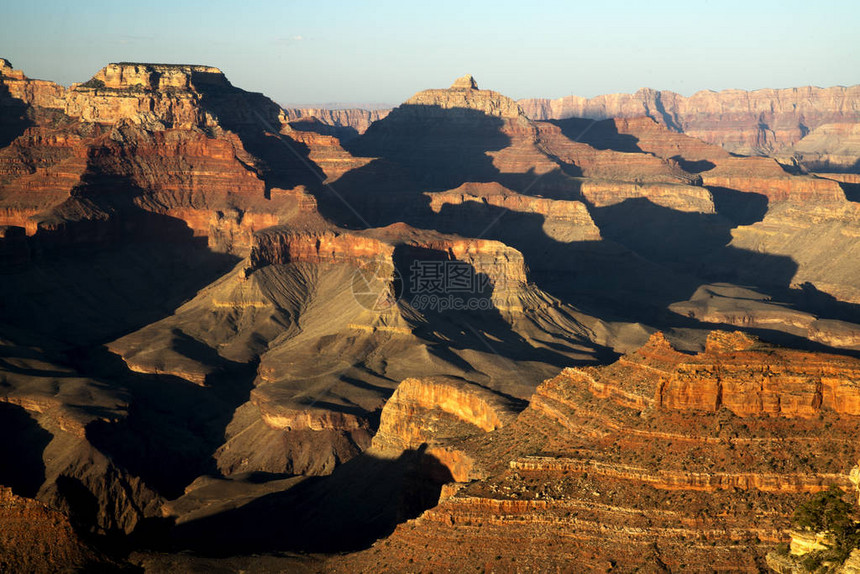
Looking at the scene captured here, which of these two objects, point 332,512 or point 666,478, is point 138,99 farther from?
Result: point 666,478

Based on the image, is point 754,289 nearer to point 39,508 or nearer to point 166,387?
point 166,387

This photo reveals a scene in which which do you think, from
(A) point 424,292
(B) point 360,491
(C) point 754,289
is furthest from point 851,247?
(B) point 360,491

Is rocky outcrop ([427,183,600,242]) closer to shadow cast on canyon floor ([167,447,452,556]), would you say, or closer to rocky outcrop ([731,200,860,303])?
rocky outcrop ([731,200,860,303])

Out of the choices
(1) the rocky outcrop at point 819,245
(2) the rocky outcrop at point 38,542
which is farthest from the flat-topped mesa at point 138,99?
(2) the rocky outcrop at point 38,542

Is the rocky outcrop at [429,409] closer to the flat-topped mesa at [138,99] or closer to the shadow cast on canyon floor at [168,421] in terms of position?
the shadow cast on canyon floor at [168,421]

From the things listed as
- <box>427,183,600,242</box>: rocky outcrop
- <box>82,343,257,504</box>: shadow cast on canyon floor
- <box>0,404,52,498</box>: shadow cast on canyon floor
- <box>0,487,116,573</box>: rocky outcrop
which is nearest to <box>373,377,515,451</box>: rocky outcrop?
<box>0,487,116,573</box>: rocky outcrop

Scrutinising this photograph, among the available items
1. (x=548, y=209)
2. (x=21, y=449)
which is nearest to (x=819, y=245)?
(x=548, y=209)
